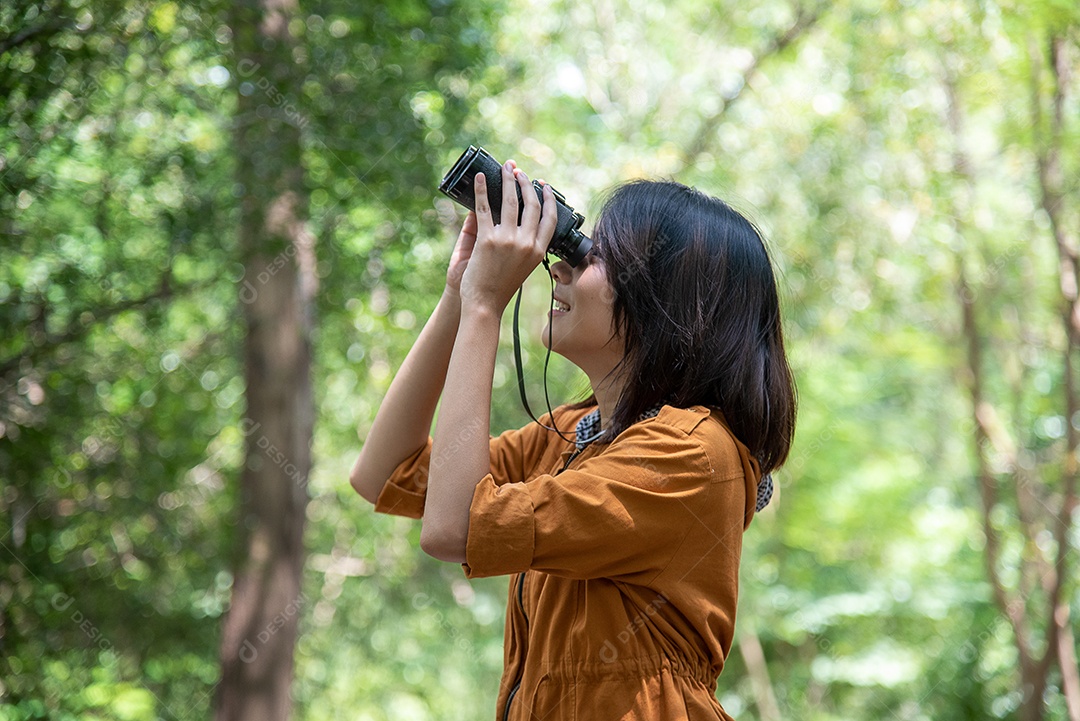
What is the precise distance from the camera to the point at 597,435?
134 centimetres

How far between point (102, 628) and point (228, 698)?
1.94 feet

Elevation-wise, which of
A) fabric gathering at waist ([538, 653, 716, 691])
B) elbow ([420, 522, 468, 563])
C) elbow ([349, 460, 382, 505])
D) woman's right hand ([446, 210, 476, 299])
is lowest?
elbow ([349, 460, 382, 505])

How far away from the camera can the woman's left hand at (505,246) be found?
118cm

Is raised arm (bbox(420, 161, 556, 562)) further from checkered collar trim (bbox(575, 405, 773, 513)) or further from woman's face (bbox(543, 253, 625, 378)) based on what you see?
checkered collar trim (bbox(575, 405, 773, 513))

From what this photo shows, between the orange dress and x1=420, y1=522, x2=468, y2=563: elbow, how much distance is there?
28mm

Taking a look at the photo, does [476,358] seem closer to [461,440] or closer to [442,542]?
[461,440]

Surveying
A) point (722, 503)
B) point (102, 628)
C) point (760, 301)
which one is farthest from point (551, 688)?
point (102, 628)

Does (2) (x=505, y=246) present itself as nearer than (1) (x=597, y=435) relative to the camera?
Yes

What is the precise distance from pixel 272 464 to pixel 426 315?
89 centimetres

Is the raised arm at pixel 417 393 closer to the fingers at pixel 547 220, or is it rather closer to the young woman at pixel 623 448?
the young woman at pixel 623 448

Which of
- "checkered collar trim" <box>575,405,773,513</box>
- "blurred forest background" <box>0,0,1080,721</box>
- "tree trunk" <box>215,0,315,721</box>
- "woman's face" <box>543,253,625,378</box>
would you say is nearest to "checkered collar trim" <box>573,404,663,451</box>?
"checkered collar trim" <box>575,405,773,513</box>

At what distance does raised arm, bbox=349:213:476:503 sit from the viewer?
1.40m

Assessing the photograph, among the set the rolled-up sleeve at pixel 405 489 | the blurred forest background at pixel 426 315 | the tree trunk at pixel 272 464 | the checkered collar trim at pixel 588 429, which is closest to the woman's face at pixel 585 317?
the checkered collar trim at pixel 588 429

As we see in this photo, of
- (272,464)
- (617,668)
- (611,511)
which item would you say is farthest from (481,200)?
(272,464)
